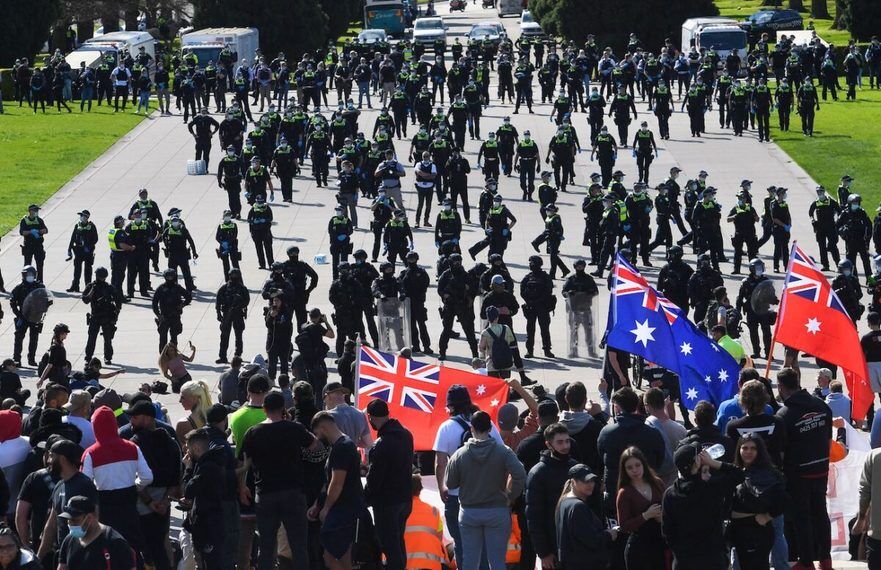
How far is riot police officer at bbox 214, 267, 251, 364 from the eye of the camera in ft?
69.5

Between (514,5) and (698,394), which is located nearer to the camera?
(698,394)

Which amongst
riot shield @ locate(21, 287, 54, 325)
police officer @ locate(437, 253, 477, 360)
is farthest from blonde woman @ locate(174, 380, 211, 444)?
riot shield @ locate(21, 287, 54, 325)

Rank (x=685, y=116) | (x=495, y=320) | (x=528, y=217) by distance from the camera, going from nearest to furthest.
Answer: (x=495, y=320)
(x=528, y=217)
(x=685, y=116)

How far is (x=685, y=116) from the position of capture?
4434 centimetres

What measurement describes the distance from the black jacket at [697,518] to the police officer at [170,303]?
12401 millimetres

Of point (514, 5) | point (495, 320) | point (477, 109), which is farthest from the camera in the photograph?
point (514, 5)

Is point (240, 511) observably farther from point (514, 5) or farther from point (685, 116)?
point (514, 5)

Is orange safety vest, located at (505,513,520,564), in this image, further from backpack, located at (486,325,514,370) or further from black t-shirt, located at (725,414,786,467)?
backpack, located at (486,325,514,370)

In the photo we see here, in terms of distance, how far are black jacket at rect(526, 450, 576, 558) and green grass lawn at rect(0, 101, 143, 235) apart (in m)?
23.4

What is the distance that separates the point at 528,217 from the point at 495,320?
523 inches

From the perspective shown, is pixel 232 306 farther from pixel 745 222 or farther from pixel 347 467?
pixel 347 467

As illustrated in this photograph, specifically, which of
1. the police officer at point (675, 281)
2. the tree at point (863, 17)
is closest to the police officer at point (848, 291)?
the police officer at point (675, 281)

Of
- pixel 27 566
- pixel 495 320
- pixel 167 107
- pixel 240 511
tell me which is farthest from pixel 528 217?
pixel 27 566

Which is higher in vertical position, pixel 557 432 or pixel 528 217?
pixel 557 432
